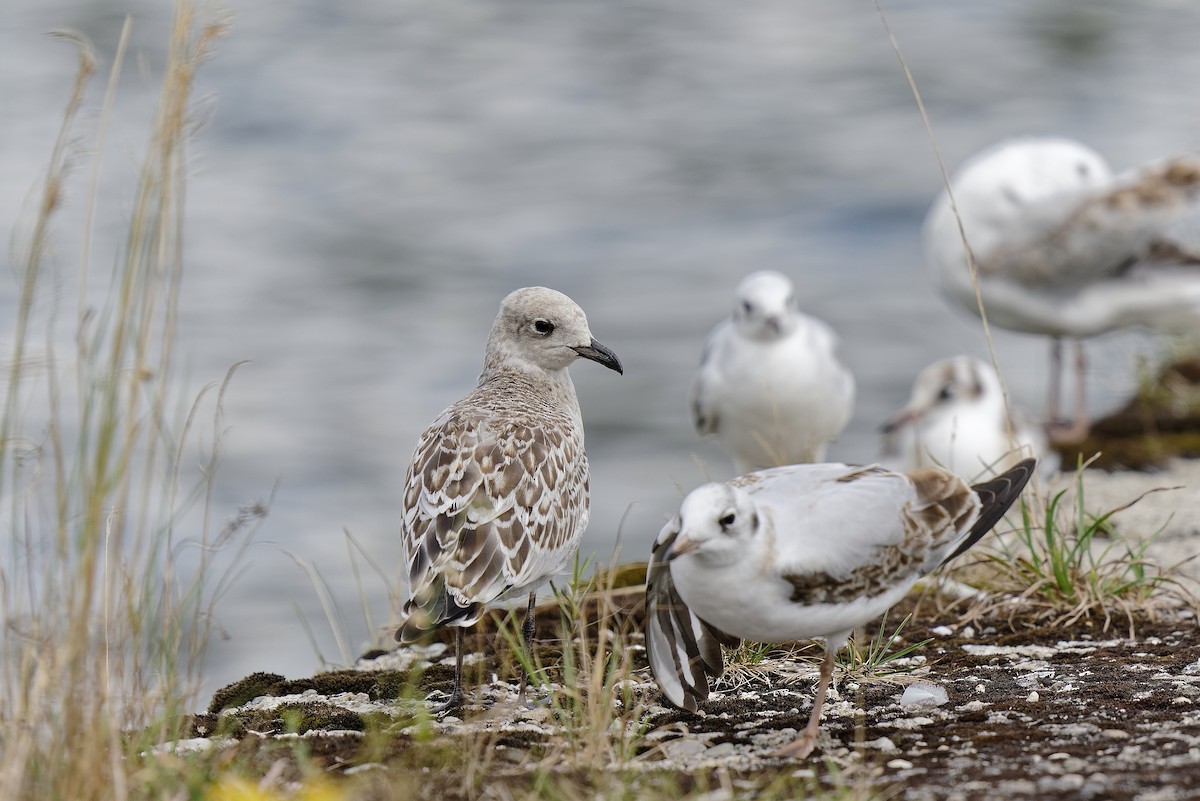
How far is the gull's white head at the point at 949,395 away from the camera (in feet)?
30.6

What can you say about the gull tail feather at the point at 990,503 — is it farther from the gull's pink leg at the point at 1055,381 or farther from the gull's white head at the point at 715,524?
the gull's pink leg at the point at 1055,381

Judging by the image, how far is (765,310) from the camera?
859cm

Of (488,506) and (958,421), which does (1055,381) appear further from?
(488,506)

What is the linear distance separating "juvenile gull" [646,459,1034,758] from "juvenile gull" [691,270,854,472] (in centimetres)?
452

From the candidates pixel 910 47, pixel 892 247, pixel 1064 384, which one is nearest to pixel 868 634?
pixel 1064 384

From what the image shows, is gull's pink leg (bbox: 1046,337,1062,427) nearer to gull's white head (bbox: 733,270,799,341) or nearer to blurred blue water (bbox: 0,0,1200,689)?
blurred blue water (bbox: 0,0,1200,689)

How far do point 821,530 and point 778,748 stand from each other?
1.79 feet

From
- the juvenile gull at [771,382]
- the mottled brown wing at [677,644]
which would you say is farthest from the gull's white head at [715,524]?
the juvenile gull at [771,382]

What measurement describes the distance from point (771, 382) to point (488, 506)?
462cm

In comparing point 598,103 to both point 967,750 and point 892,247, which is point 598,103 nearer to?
point 892,247

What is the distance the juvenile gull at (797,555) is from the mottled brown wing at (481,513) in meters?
0.48

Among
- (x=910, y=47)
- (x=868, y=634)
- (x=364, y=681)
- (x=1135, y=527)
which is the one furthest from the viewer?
(x=910, y=47)

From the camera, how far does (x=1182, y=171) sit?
361 inches

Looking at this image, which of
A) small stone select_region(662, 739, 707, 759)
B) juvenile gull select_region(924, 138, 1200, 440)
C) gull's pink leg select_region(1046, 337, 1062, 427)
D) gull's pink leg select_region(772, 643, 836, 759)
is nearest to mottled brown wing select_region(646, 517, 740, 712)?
small stone select_region(662, 739, 707, 759)
